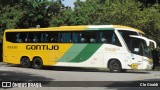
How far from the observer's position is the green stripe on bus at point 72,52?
27.5 m

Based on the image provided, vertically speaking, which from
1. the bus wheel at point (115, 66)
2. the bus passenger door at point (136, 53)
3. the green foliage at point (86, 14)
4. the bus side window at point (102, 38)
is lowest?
the bus wheel at point (115, 66)

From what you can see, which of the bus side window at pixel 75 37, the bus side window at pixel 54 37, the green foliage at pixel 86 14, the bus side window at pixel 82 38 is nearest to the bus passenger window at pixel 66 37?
the bus side window at pixel 75 37

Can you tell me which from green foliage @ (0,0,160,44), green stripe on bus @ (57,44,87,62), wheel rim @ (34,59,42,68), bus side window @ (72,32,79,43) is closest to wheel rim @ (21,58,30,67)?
wheel rim @ (34,59,42,68)

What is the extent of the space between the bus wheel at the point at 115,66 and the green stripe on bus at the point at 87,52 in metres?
1.32

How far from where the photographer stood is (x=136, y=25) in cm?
3269

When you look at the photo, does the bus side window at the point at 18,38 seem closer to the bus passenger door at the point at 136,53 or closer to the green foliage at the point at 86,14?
the green foliage at the point at 86,14

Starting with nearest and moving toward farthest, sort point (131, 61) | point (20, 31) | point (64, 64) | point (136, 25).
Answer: point (131, 61) → point (64, 64) → point (20, 31) → point (136, 25)

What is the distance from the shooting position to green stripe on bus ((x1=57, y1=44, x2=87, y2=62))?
27469 millimetres

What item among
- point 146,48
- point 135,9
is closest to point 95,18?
point 135,9

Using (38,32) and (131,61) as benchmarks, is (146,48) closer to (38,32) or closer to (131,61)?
(131,61)

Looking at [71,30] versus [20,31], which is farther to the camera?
[20,31]

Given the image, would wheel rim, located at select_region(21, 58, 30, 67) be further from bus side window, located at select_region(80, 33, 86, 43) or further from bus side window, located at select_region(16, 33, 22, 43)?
bus side window, located at select_region(80, 33, 86, 43)

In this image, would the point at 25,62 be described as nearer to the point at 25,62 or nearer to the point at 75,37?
the point at 25,62

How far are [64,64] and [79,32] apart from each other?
2.45 metres
